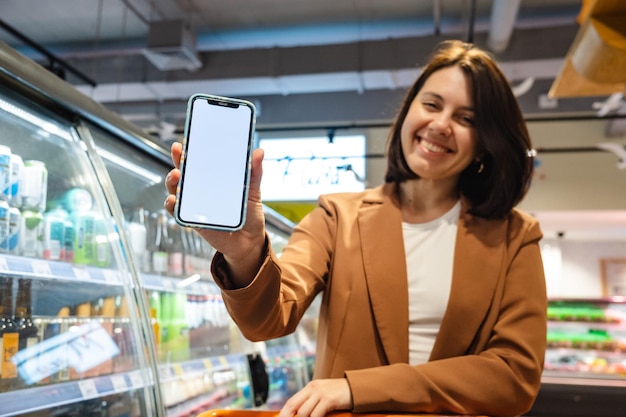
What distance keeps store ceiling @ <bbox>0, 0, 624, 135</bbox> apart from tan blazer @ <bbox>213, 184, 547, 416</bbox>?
16.6ft

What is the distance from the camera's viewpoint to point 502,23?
5762 mm

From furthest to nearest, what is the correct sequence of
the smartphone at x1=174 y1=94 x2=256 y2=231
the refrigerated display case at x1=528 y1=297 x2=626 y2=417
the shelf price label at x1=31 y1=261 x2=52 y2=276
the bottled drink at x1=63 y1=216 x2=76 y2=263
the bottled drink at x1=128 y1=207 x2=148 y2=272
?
1. the refrigerated display case at x1=528 y1=297 x2=626 y2=417
2. the bottled drink at x1=128 y1=207 x2=148 y2=272
3. the bottled drink at x1=63 y1=216 x2=76 y2=263
4. the shelf price label at x1=31 y1=261 x2=52 y2=276
5. the smartphone at x1=174 y1=94 x2=256 y2=231

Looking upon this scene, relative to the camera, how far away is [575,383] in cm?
264

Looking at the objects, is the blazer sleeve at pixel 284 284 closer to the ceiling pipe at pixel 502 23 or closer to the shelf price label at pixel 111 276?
the shelf price label at pixel 111 276

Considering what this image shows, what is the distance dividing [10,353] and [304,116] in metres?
7.58

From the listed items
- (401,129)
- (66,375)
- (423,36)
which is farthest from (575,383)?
(423,36)

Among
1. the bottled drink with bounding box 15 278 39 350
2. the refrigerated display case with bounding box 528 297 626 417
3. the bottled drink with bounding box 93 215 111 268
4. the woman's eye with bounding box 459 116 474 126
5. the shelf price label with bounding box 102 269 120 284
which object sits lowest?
the refrigerated display case with bounding box 528 297 626 417

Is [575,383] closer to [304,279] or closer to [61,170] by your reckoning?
[304,279]

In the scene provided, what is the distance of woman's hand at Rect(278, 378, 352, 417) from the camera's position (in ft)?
2.67

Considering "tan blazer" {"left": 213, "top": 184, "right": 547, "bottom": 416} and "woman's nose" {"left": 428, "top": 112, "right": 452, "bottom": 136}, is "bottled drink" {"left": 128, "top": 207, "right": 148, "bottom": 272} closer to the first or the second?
"tan blazer" {"left": 213, "top": 184, "right": 547, "bottom": 416}

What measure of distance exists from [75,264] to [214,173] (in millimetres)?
1064

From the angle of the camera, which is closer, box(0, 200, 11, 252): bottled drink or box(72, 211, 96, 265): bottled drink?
box(0, 200, 11, 252): bottled drink

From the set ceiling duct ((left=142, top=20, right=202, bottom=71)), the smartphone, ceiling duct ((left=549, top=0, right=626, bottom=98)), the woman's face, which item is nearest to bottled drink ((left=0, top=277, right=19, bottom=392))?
the smartphone

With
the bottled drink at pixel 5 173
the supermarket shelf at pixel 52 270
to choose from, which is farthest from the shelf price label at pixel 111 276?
the bottled drink at pixel 5 173
